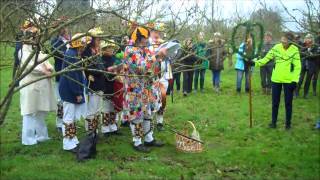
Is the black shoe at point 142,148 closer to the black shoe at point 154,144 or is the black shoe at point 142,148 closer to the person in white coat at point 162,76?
the black shoe at point 154,144

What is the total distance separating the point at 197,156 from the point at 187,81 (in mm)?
7110

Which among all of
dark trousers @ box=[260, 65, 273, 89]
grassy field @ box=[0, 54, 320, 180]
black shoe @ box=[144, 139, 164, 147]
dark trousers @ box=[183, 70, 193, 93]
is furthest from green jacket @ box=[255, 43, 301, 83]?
dark trousers @ box=[260, 65, 273, 89]

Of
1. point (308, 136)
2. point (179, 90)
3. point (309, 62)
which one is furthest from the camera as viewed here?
point (179, 90)

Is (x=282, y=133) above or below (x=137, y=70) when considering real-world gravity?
below

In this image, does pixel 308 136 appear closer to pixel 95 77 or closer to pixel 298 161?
pixel 298 161

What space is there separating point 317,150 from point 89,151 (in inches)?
156

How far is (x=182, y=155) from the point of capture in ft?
24.0

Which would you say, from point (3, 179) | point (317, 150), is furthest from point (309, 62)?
point (3, 179)

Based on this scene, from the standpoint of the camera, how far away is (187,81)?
46.7ft

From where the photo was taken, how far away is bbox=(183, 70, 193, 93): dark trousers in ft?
46.1

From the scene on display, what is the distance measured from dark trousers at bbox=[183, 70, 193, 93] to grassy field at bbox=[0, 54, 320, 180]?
3.75 m

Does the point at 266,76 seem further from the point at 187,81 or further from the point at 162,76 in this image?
the point at 162,76

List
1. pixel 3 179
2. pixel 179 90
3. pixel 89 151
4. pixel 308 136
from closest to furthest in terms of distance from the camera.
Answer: pixel 3 179 < pixel 89 151 < pixel 308 136 < pixel 179 90

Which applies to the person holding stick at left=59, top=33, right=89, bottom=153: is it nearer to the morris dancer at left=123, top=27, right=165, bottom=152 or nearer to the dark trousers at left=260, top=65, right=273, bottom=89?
the morris dancer at left=123, top=27, right=165, bottom=152
